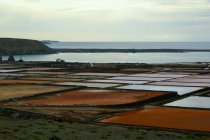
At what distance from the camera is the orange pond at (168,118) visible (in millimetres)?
14977

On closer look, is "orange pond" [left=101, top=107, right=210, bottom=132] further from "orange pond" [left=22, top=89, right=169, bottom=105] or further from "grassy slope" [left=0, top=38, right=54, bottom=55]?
"grassy slope" [left=0, top=38, right=54, bottom=55]

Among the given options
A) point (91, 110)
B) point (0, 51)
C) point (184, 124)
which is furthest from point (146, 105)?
point (0, 51)

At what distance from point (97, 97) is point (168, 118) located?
21.9 ft

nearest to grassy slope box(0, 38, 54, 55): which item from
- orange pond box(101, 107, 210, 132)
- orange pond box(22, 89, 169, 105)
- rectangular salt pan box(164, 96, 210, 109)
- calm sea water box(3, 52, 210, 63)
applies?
calm sea water box(3, 52, 210, 63)

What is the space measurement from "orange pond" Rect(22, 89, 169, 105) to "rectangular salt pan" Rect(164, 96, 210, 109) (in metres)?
1.63

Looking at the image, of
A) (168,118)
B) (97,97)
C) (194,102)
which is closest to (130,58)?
(97,97)

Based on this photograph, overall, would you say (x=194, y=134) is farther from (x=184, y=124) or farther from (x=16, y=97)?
(x=16, y=97)

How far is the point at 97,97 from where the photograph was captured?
22469mm

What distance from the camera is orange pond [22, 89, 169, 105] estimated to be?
20.6 metres

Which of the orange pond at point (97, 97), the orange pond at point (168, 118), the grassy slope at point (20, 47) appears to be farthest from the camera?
the grassy slope at point (20, 47)

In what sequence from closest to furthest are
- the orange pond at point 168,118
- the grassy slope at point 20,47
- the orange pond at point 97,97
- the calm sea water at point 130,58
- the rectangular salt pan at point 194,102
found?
the orange pond at point 168,118
the rectangular salt pan at point 194,102
the orange pond at point 97,97
the calm sea water at point 130,58
the grassy slope at point 20,47

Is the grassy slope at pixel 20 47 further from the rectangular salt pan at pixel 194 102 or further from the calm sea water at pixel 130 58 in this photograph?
the rectangular salt pan at pixel 194 102

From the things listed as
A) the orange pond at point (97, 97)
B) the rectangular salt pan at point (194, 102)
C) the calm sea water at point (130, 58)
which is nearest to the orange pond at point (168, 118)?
the rectangular salt pan at point (194, 102)

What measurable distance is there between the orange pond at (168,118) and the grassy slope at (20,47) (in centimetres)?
9111
